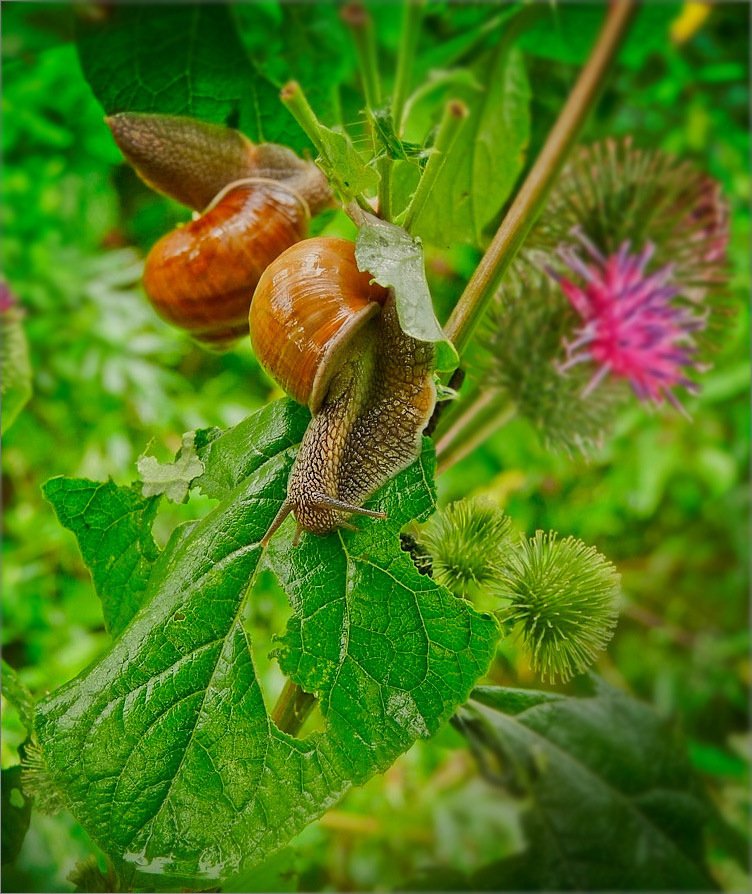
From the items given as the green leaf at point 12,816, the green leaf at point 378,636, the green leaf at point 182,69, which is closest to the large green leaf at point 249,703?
the green leaf at point 378,636

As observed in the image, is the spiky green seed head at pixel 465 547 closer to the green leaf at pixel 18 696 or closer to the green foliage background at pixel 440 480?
the green foliage background at pixel 440 480

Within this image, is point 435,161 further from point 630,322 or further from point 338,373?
point 630,322

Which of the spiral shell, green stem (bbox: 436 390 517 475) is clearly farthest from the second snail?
green stem (bbox: 436 390 517 475)

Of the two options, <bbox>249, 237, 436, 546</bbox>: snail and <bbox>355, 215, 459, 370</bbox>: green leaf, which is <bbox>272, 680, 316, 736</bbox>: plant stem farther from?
<bbox>355, 215, 459, 370</bbox>: green leaf

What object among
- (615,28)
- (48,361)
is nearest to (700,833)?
(615,28)

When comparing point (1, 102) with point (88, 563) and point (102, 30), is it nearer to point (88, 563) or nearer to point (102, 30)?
point (102, 30)

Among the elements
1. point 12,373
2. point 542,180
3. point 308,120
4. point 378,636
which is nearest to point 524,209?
point 542,180

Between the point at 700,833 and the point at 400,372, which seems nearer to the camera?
the point at 400,372
